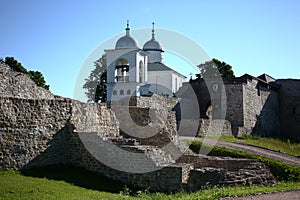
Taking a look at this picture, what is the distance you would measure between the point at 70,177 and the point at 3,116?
276 centimetres

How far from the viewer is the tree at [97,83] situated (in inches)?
1689

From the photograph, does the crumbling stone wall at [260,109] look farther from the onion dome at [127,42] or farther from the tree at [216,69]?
the onion dome at [127,42]

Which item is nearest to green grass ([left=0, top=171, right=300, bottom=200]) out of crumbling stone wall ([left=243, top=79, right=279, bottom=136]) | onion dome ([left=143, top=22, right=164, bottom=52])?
crumbling stone wall ([left=243, top=79, right=279, bottom=136])

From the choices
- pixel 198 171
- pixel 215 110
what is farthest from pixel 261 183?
pixel 215 110

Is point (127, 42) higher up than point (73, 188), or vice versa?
point (127, 42)

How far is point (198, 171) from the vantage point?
13320 millimetres

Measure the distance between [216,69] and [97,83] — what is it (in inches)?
589

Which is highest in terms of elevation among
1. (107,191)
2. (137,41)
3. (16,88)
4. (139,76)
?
(137,41)

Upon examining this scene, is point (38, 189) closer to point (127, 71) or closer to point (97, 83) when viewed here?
point (127, 71)

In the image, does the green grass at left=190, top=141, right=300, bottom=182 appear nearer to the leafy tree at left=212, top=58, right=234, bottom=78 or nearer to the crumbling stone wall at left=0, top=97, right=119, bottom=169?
the crumbling stone wall at left=0, top=97, right=119, bottom=169

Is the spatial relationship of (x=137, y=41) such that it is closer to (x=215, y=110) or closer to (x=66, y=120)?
(x=215, y=110)

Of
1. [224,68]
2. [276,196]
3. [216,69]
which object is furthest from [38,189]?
[224,68]

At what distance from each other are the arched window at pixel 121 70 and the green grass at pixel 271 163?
18.2 metres

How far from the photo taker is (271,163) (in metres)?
17.2
